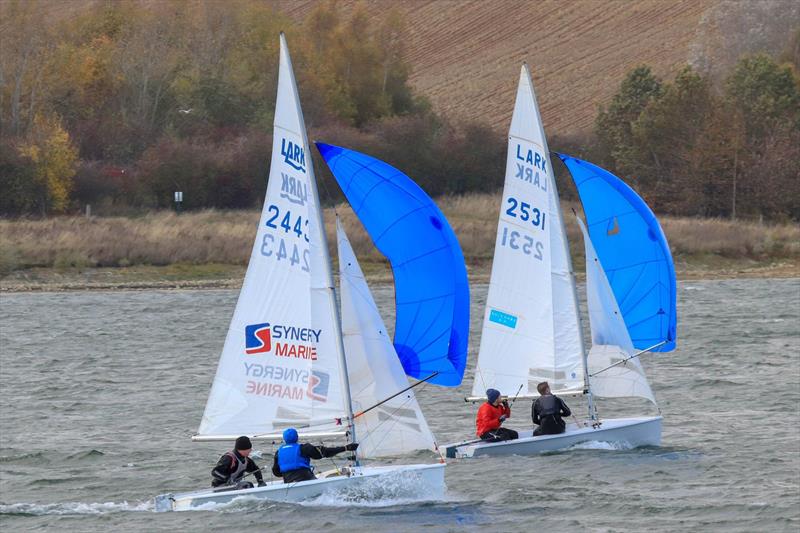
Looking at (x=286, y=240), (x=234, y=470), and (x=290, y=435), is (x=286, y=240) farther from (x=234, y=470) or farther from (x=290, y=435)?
(x=234, y=470)

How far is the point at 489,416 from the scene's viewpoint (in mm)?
24516

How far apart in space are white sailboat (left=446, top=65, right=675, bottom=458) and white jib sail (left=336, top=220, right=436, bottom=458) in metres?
5.03

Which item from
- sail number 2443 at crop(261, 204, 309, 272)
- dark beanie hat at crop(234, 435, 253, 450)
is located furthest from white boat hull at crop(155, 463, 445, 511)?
sail number 2443 at crop(261, 204, 309, 272)

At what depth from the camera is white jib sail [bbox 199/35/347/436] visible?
1980 centimetres

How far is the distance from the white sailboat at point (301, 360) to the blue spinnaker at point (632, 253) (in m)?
6.53

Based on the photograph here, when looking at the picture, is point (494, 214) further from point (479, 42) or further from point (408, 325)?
point (479, 42)

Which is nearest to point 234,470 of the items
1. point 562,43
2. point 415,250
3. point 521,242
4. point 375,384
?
point 375,384

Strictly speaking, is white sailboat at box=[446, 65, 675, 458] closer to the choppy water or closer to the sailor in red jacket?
the sailor in red jacket

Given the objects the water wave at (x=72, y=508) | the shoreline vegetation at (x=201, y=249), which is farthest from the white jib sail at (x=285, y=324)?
the shoreline vegetation at (x=201, y=249)

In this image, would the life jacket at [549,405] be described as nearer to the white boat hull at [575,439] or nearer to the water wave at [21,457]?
the white boat hull at [575,439]

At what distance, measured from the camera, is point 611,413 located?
3164cm

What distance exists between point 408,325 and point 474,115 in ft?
279

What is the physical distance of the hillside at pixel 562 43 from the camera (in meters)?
107

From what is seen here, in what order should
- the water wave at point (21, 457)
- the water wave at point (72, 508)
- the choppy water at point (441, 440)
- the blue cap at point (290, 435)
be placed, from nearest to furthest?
the blue cap at point (290, 435) → the choppy water at point (441, 440) → the water wave at point (72, 508) → the water wave at point (21, 457)
